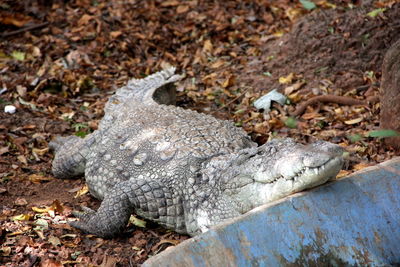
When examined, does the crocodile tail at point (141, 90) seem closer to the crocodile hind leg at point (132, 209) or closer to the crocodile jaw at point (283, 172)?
the crocodile hind leg at point (132, 209)

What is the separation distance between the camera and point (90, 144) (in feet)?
16.2

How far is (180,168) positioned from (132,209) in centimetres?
44

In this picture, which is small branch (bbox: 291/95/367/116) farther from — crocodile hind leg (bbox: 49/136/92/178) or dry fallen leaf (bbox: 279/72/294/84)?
crocodile hind leg (bbox: 49/136/92/178)

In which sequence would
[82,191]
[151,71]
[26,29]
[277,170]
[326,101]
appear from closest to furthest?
[277,170]
[82,191]
[326,101]
[151,71]
[26,29]

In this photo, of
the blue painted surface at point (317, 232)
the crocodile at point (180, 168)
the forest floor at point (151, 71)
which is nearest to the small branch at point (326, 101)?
the forest floor at point (151, 71)

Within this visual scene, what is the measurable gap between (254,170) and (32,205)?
1.83 m

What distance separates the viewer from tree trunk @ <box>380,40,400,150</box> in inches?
184

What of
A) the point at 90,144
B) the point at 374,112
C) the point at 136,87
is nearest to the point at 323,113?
the point at 374,112

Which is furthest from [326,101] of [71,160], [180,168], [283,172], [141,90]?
[283,172]

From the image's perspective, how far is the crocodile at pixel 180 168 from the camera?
3.33m

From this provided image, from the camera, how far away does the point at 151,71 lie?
713 centimetres

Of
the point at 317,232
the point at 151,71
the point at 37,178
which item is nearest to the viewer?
the point at 317,232

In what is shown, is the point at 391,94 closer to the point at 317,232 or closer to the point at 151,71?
the point at 317,232

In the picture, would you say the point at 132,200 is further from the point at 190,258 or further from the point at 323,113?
the point at 323,113
